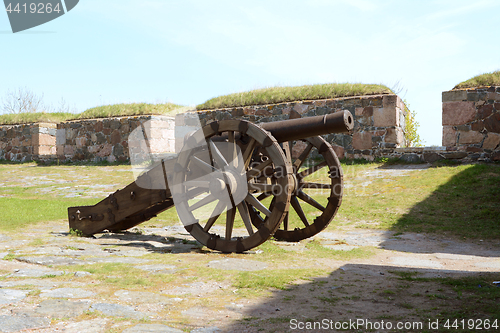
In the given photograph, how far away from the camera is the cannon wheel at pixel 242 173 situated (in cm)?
451

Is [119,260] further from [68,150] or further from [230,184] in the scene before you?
[68,150]

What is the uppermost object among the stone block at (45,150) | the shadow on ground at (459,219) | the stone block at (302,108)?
the stone block at (302,108)

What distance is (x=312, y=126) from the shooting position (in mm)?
4754

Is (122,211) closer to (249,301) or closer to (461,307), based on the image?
(249,301)

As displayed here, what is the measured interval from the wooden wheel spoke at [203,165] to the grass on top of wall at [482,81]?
29.0 feet

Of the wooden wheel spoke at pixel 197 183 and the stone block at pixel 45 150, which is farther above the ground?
the stone block at pixel 45 150

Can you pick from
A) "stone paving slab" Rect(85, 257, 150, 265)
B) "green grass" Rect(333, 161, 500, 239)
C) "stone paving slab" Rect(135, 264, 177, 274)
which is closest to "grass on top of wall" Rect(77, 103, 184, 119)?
"green grass" Rect(333, 161, 500, 239)

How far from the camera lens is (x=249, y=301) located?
3.15 m

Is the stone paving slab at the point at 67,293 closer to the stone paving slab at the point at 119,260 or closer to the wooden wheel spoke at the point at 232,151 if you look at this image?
the stone paving slab at the point at 119,260

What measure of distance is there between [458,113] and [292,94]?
15.2 ft

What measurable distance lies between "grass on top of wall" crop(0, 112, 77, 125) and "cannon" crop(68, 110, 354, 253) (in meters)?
12.2

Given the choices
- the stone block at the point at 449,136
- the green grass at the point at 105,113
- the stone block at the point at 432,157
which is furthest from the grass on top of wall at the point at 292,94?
the stone block at the point at 432,157

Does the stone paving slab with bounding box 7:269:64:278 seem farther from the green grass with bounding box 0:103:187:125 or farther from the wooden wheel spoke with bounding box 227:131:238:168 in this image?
the green grass with bounding box 0:103:187:125

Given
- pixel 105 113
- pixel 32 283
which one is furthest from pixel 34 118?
pixel 32 283
